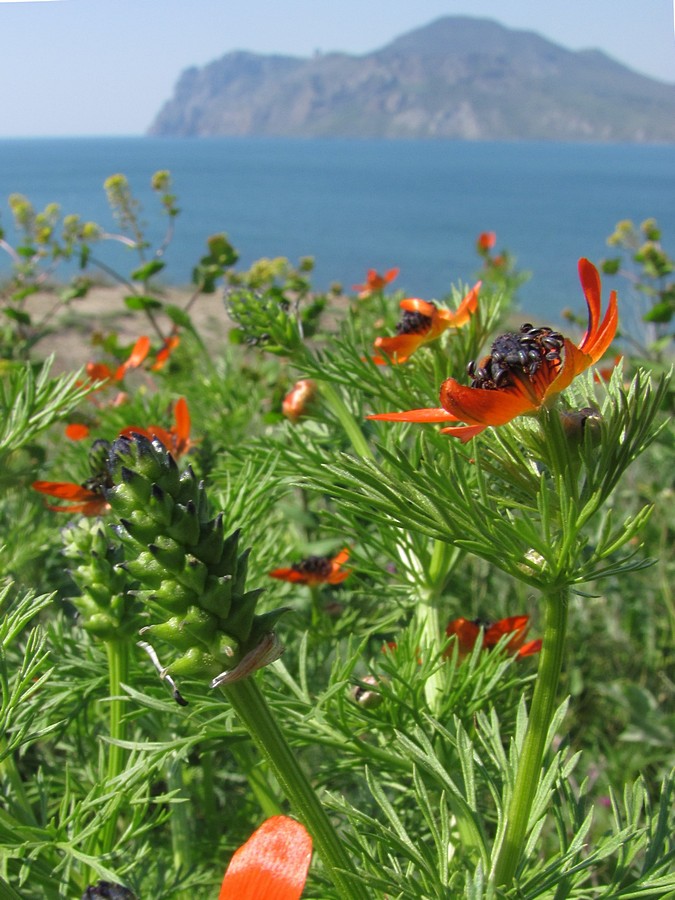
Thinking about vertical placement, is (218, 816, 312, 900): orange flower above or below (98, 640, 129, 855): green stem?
above

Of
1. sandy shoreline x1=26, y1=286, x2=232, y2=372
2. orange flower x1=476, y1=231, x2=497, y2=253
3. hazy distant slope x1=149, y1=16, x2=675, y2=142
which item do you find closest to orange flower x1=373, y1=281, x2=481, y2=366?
orange flower x1=476, y1=231, x2=497, y2=253

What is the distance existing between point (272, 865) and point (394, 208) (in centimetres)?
4038

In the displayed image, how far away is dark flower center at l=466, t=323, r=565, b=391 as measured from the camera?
1.78 ft

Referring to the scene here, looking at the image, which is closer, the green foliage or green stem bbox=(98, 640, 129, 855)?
the green foliage

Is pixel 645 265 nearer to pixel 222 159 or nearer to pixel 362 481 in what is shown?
pixel 362 481

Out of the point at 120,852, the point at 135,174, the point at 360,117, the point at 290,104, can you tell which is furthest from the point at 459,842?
the point at 290,104

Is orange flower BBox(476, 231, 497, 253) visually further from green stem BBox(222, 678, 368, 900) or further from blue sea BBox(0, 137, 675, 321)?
blue sea BBox(0, 137, 675, 321)

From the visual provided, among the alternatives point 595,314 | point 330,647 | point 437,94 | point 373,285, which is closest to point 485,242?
point 373,285

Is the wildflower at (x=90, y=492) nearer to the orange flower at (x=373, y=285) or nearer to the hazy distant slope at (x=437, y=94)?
the orange flower at (x=373, y=285)

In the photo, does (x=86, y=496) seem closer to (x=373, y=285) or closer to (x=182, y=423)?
(x=182, y=423)

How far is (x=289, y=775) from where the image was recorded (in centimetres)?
47

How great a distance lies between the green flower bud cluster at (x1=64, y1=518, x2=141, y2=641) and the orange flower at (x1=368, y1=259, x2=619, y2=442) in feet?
0.99

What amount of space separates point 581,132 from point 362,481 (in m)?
121

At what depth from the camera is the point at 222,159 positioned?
7025 centimetres
